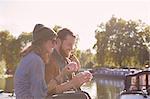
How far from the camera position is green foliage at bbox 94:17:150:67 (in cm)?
4259

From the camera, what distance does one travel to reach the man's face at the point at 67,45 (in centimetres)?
322

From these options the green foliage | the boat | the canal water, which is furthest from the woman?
the green foliage

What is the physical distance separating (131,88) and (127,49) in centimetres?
3294

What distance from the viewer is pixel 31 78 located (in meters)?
2.68

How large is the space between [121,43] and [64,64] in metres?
40.4

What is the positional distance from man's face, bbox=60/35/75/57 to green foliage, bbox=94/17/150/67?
126 ft

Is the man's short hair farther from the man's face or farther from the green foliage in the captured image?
the green foliage

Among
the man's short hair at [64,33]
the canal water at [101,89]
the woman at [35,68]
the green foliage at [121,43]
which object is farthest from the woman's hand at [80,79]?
the green foliage at [121,43]

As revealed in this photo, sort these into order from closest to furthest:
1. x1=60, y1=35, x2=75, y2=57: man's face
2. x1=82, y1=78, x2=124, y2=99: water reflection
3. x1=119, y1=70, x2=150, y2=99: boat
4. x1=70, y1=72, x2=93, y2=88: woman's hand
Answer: x1=70, y1=72, x2=93, y2=88: woman's hand
x1=60, y1=35, x2=75, y2=57: man's face
x1=119, y1=70, x2=150, y2=99: boat
x1=82, y1=78, x2=124, y2=99: water reflection

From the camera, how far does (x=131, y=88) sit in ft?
32.4

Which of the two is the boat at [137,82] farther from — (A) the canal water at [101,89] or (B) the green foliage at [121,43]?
(B) the green foliage at [121,43]

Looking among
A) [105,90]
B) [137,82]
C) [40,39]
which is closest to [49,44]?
[40,39]

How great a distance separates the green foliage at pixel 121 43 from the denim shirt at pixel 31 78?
128 ft

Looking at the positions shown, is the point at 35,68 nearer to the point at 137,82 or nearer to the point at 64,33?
the point at 64,33
